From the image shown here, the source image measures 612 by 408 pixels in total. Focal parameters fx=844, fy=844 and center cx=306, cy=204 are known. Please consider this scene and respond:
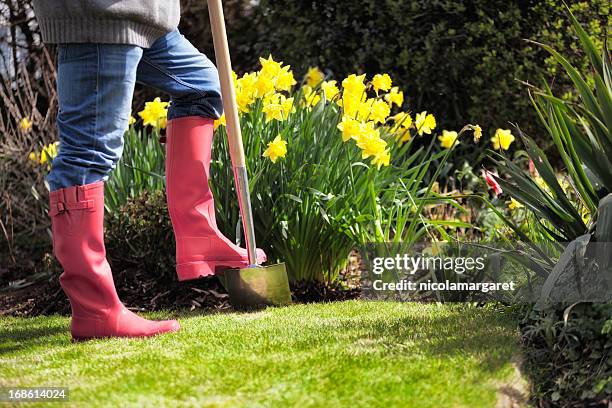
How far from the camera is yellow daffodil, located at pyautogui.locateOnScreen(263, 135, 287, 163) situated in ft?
10.7

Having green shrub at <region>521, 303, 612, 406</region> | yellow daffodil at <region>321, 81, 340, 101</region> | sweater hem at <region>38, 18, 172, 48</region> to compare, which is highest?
sweater hem at <region>38, 18, 172, 48</region>

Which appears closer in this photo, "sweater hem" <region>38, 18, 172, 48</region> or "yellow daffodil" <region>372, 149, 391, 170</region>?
"sweater hem" <region>38, 18, 172, 48</region>

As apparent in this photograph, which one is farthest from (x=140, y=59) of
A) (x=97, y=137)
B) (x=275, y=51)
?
(x=275, y=51)

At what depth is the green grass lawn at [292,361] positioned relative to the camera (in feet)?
6.47

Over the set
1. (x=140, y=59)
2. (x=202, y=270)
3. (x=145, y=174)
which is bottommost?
(x=202, y=270)

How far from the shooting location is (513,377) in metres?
2.13

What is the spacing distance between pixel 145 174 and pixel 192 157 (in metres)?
0.92

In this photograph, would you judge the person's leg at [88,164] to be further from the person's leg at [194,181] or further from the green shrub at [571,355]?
the green shrub at [571,355]

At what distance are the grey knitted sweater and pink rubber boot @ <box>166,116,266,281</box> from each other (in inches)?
21.0

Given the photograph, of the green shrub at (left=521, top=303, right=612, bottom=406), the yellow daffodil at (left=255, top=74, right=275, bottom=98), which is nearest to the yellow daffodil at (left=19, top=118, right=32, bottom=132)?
the yellow daffodil at (left=255, top=74, right=275, bottom=98)

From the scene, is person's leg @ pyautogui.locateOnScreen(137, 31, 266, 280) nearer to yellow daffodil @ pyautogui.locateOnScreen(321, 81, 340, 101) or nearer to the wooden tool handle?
the wooden tool handle

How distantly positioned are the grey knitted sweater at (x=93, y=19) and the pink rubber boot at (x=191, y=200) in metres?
0.53

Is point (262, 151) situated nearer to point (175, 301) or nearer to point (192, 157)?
point (192, 157)

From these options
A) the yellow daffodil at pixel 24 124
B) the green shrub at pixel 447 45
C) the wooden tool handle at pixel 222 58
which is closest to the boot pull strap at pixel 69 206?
the wooden tool handle at pixel 222 58
